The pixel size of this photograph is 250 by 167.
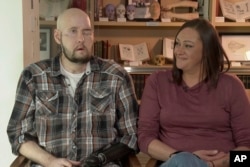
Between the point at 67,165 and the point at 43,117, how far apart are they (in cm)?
27

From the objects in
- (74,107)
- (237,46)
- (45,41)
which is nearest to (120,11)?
(45,41)

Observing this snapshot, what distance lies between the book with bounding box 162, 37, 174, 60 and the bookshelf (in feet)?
0.28

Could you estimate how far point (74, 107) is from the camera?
5.90 feet

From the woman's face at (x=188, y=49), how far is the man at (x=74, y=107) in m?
0.27

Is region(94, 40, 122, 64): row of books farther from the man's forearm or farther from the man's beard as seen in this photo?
the man's forearm

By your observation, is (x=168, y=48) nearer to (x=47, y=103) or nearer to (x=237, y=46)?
(x=237, y=46)

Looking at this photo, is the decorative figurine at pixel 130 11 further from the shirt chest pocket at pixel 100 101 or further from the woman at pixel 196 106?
the shirt chest pocket at pixel 100 101

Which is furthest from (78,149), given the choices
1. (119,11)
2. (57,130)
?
(119,11)

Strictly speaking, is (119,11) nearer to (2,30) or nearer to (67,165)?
(2,30)

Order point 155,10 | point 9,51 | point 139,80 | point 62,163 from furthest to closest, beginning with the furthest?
1. point 139,80
2. point 155,10
3. point 9,51
4. point 62,163

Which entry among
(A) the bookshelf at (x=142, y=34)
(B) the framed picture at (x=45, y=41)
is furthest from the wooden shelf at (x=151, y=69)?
(B) the framed picture at (x=45, y=41)

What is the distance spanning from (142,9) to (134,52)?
1.29ft

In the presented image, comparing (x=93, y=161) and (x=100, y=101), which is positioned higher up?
(x=100, y=101)

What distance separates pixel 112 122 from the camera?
1.83 m
